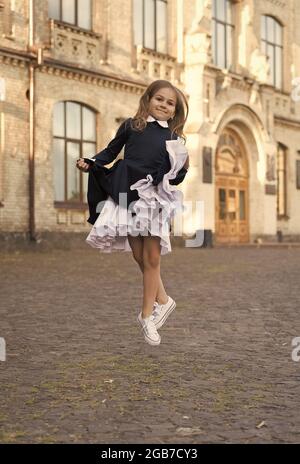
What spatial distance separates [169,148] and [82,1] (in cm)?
1702

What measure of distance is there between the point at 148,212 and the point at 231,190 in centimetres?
2157

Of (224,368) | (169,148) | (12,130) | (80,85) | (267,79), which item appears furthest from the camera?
(267,79)

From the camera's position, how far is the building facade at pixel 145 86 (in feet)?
61.7

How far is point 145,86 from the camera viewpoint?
2252 centimetres

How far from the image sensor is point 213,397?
3.73 meters

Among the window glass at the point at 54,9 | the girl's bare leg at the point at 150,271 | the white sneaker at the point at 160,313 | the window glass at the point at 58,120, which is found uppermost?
the window glass at the point at 54,9

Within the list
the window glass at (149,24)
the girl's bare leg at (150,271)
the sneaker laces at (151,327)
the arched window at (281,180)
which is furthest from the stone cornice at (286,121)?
the sneaker laces at (151,327)

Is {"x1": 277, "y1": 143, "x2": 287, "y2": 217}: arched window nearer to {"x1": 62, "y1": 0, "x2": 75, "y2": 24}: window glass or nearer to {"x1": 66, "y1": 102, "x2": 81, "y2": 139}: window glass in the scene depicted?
{"x1": 66, "y1": 102, "x2": 81, "y2": 139}: window glass

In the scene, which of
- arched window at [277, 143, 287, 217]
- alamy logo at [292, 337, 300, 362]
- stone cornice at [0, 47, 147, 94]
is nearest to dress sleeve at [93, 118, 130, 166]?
alamy logo at [292, 337, 300, 362]

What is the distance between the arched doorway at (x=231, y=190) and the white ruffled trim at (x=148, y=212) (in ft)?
67.0

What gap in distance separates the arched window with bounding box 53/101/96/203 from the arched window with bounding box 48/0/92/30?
7.54ft

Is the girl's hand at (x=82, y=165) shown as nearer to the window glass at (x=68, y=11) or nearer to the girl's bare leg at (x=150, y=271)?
the girl's bare leg at (x=150, y=271)

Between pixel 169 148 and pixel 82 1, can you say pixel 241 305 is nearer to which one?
pixel 169 148

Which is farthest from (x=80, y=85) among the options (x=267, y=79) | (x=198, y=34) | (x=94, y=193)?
(x=94, y=193)
